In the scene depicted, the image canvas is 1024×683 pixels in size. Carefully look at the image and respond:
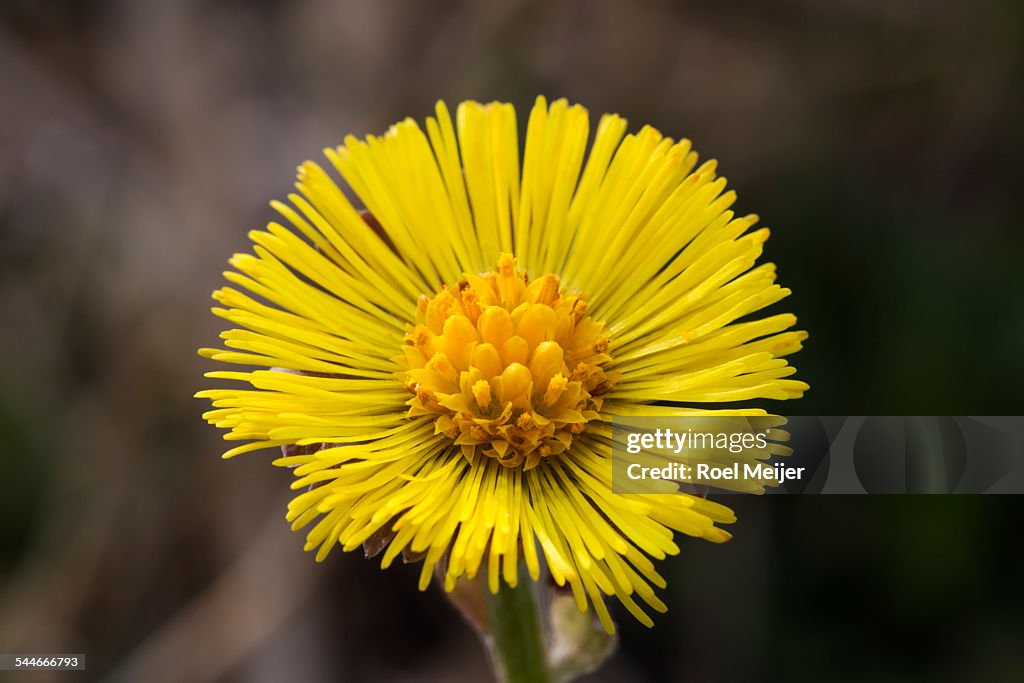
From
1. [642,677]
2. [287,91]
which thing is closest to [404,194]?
[642,677]

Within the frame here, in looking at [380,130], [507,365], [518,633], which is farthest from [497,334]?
[380,130]

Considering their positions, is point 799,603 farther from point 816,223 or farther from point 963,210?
point 963,210


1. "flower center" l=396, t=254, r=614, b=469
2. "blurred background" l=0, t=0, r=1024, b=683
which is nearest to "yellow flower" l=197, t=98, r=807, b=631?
"flower center" l=396, t=254, r=614, b=469

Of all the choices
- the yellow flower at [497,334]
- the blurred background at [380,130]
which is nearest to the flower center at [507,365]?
the yellow flower at [497,334]

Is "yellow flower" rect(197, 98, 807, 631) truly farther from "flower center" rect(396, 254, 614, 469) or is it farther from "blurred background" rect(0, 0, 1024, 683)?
"blurred background" rect(0, 0, 1024, 683)


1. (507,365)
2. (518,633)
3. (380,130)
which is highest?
(380,130)

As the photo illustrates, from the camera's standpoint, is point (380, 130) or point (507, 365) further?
point (380, 130)

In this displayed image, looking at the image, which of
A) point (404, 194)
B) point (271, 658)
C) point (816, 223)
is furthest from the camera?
point (816, 223)

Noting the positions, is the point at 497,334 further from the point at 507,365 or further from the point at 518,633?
the point at 518,633
